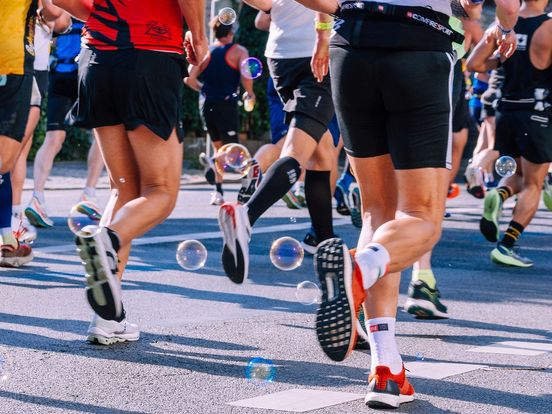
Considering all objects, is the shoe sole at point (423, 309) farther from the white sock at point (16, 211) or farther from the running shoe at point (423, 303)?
the white sock at point (16, 211)

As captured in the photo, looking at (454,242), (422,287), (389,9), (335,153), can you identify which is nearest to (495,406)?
(389,9)

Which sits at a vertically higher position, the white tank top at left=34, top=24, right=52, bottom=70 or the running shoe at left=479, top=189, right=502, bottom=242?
the white tank top at left=34, top=24, right=52, bottom=70

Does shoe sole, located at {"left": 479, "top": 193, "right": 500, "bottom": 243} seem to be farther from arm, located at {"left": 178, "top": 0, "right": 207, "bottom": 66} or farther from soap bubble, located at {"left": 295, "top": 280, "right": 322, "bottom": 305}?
arm, located at {"left": 178, "top": 0, "right": 207, "bottom": 66}

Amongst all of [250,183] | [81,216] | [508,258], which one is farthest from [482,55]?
[81,216]

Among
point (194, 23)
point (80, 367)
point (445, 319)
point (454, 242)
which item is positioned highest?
point (194, 23)

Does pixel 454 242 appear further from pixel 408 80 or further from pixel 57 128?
pixel 408 80

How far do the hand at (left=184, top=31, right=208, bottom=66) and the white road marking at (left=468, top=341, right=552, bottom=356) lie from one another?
1.76 metres

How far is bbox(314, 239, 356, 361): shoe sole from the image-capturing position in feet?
12.3

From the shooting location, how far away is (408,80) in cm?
412

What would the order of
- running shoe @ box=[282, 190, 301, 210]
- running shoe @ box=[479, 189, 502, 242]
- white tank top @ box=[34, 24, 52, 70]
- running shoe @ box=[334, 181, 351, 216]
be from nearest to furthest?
1. running shoe @ box=[479, 189, 502, 242]
2. white tank top @ box=[34, 24, 52, 70]
3. running shoe @ box=[282, 190, 301, 210]
4. running shoe @ box=[334, 181, 351, 216]

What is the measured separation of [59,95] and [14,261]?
3.54m

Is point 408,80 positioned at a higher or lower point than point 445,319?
higher

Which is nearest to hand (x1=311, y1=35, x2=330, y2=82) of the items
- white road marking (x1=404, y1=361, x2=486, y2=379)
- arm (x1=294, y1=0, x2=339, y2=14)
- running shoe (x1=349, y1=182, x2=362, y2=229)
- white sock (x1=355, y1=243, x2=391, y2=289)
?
arm (x1=294, y1=0, x2=339, y2=14)

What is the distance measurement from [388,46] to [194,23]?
126 cm
